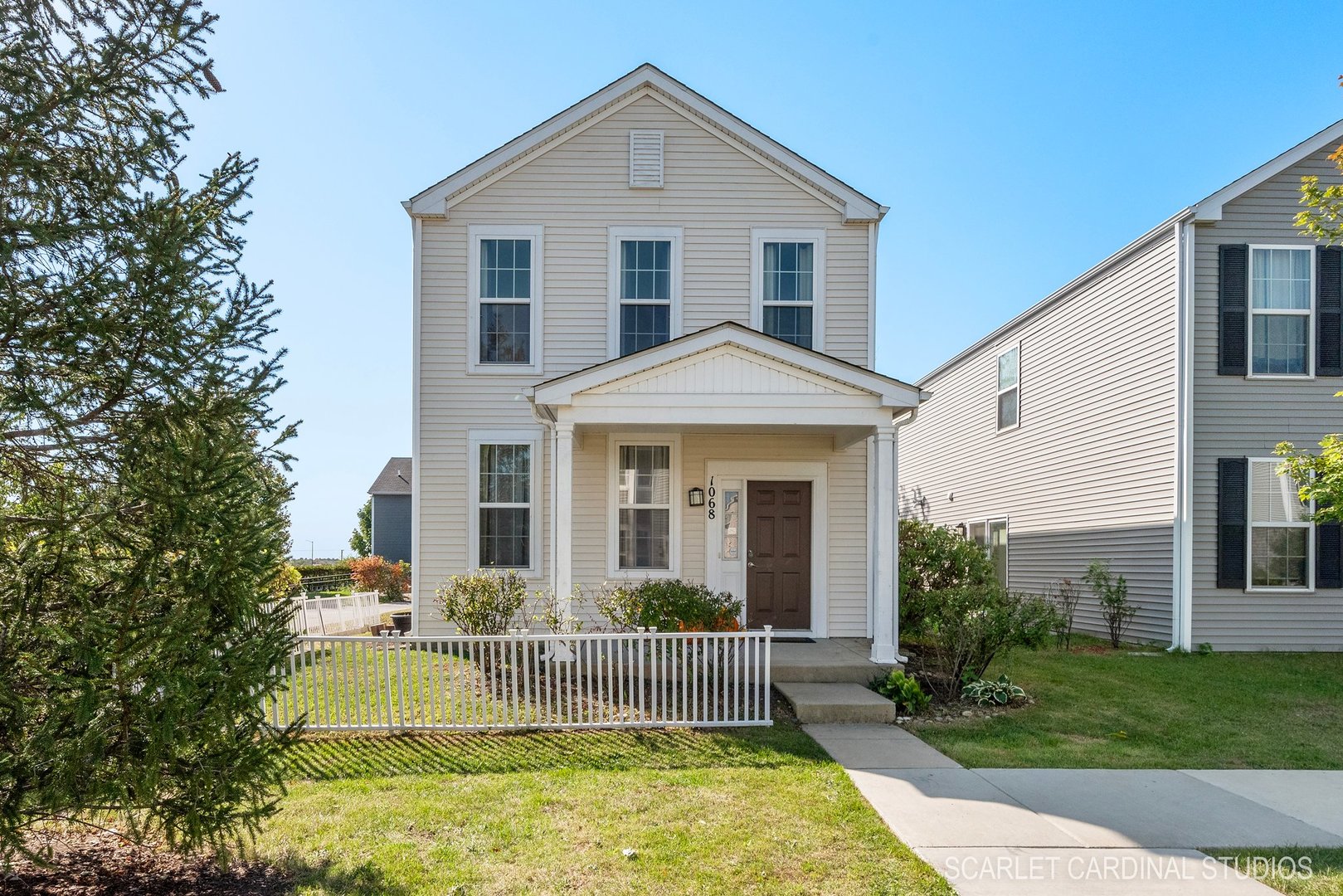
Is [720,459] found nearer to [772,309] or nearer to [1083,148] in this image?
[772,309]

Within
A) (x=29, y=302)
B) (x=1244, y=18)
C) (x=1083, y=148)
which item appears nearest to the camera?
(x=29, y=302)

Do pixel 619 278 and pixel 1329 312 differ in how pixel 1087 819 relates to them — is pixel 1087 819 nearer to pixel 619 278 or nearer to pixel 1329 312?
pixel 619 278

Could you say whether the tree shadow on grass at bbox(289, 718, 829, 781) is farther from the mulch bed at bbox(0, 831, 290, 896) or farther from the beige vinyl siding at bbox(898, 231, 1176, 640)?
the beige vinyl siding at bbox(898, 231, 1176, 640)

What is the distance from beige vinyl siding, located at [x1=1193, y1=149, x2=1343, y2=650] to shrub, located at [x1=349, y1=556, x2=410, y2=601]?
57.2 feet

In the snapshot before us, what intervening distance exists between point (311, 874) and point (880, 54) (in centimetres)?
1130

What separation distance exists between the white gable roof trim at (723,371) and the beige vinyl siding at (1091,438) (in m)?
5.50

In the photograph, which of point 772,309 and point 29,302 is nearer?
point 29,302

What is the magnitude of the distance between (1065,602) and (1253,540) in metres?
2.94

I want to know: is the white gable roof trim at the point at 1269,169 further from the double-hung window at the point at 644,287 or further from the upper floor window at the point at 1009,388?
the double-hung window at the point at 644,287

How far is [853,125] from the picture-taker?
10.6 m

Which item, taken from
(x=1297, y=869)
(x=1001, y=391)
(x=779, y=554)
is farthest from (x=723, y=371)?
(x=1001, y=391)

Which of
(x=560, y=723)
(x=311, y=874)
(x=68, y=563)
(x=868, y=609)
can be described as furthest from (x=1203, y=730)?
(x=68, y=563)

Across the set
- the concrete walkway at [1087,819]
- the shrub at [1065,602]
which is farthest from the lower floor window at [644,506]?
the shrub at [1065,602]

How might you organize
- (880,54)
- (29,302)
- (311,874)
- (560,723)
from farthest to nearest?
(880,54) → (560,723) → (311,874) → (29,302)
